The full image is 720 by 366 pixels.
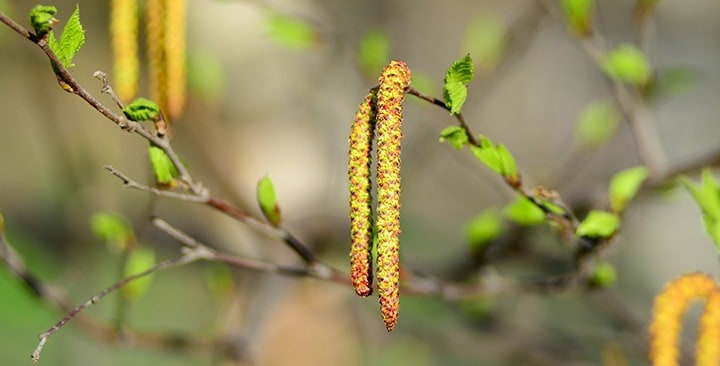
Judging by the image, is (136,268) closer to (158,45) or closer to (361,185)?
(158,45)


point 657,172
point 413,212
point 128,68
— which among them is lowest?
point 128,68

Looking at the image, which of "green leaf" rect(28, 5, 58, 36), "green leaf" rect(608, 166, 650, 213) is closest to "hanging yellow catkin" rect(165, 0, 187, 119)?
"green leaf" rect(28, 5, 58, 36)

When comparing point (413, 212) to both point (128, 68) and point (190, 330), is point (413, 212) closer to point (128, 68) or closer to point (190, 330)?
point (190, 330)

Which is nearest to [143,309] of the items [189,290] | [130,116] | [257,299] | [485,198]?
[189,290]

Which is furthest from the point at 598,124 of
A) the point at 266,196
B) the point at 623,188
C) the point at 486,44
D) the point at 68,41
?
the point at 68,41

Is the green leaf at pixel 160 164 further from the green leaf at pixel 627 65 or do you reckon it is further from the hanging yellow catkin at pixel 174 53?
the green leaf at pixel 627 65

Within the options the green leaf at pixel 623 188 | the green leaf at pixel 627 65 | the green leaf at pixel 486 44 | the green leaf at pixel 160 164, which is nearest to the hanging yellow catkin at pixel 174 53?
the green leaf at pixel 160 164
